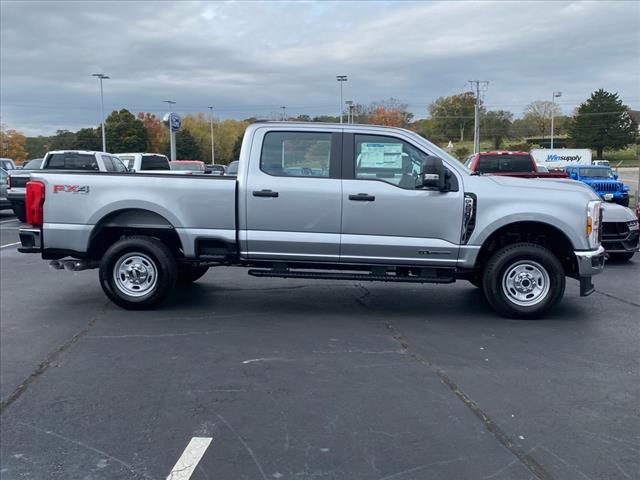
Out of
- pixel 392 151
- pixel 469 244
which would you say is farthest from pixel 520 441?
pixel 392 151

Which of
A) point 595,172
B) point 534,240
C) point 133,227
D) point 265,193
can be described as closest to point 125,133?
point 595,172

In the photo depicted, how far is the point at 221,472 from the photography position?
3.72 metres

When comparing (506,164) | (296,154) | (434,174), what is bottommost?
(434,174)

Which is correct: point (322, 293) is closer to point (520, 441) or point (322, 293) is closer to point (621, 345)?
point (621, 345)

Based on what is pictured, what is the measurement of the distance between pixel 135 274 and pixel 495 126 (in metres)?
82.4

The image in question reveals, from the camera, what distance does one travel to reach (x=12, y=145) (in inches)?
3179

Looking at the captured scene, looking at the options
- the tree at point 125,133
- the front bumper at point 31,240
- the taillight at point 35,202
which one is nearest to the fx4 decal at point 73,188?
the taillight at point 35,202

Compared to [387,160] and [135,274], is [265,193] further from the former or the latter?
[135,274]

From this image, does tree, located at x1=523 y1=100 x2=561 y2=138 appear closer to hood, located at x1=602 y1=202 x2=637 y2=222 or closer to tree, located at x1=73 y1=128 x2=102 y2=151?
tree, located at x1=73 y1=128 x2=102 y2=151

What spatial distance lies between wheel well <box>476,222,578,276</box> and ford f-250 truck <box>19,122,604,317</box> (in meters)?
0.02

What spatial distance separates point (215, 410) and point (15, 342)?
289 centimetres

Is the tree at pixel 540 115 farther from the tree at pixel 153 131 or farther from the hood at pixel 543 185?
the hood at pixel 543 185

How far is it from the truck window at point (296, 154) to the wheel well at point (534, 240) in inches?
81.5

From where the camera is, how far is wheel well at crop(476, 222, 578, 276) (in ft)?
23.9
